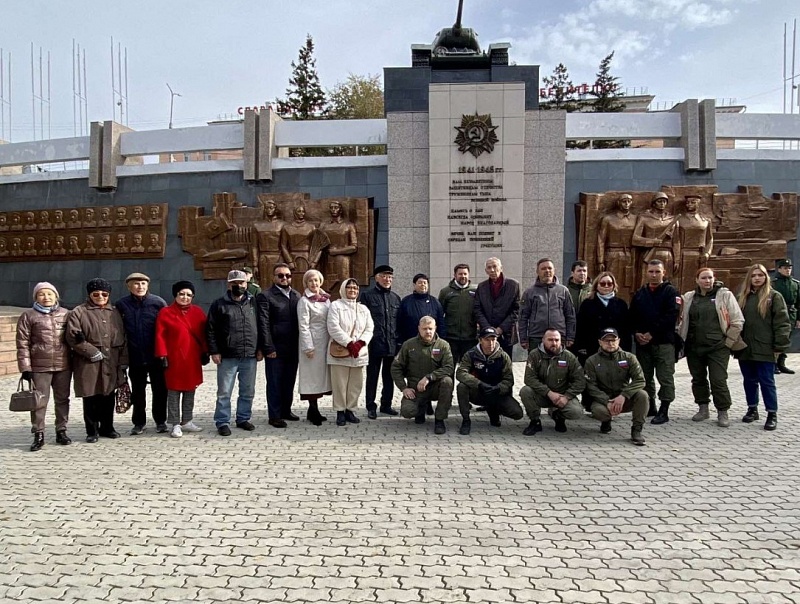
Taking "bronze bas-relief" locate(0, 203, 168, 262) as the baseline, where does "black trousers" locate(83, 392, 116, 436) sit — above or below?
below

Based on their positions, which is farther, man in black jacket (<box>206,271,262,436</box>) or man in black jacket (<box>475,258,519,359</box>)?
man in black jacket (<box>475,258,519,359</box>)

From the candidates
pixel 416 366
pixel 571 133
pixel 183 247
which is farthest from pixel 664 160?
pixel 183 247

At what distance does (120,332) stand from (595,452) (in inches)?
169

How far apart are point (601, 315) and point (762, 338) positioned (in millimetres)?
1524

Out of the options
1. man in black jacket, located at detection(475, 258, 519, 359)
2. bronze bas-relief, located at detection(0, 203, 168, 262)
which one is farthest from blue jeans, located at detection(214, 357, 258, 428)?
bronze bas-relief, located at detection(0, 203, 168, 262)

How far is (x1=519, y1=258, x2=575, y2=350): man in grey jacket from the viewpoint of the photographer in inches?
235

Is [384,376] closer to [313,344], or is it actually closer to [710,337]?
[313,344]

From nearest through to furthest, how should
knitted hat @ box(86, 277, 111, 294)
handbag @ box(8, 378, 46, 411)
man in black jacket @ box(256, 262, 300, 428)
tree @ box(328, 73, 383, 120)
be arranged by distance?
handbag @ box(8, 378, 46, 411) < knitted hat @ box(86, 277, 111, 294) < man in black jacket @ box(256, 262, 300, 428) < tree @ box(328, 73, 383, 120)

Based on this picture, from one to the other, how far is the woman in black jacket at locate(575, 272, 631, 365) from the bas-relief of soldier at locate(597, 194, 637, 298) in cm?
432

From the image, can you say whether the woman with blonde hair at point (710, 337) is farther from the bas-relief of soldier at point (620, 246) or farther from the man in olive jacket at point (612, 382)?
the bas-relief of soldier at point (620, 246)

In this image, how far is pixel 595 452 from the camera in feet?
15.8

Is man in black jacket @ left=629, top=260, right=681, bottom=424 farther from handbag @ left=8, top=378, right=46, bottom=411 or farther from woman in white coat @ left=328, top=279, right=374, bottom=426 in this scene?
handbag @ left=8, top=378, right=46, bottom=411

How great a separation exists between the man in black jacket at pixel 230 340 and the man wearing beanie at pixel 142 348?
0.50 m

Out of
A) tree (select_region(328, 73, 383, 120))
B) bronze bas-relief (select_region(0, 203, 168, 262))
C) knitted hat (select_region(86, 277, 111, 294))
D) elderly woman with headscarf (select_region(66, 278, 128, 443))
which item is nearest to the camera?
elderly woman with headscarf (select_region(66, 278, 128, 443))
